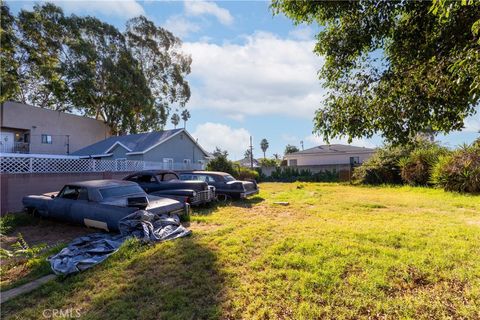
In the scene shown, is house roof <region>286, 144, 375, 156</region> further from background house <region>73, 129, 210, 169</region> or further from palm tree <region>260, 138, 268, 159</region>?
palm tree <region>260, 138, 268, 159</region>

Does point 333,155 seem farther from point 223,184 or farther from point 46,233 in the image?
point 46,233

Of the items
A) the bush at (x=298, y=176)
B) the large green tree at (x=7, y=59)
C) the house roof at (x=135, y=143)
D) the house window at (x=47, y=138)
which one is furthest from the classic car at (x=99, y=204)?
the bush at (x=298, y=176)

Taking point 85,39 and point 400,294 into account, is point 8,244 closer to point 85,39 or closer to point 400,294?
point 400,294

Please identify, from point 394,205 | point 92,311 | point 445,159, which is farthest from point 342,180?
point 92,311

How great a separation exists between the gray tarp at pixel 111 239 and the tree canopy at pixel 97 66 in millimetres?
18994

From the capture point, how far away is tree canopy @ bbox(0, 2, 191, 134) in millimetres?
22734

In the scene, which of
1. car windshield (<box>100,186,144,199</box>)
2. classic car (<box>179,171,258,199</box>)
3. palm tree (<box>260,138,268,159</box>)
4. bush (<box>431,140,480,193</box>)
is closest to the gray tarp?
car windshield (<box>100,186,144,199</box>)

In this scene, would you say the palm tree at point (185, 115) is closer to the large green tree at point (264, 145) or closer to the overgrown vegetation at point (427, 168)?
the overgrown vegetation at point (427, 168)

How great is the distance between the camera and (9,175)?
371 inches

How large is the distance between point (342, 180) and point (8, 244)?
2412 cm

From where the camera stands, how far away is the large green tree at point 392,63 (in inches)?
113

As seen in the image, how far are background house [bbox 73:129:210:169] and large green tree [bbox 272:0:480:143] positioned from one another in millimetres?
16631

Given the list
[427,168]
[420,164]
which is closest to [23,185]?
[420,164]

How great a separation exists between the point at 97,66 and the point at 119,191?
77.4ft
